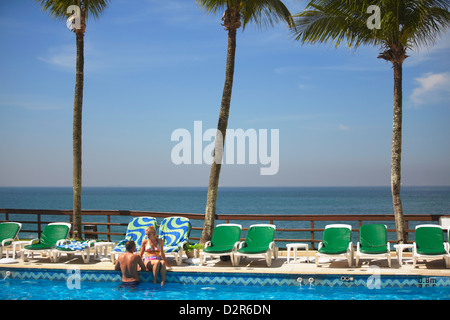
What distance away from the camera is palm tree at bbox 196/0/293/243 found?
9992 millimetres

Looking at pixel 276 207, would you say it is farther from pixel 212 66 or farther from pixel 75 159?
pixel 75 159

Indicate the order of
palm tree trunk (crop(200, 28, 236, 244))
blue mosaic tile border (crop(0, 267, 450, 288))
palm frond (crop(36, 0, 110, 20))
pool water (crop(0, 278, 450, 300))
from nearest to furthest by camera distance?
pool water (crop(0, 278, 450, 300)), blue mosaic tile border (crop(0, 267, 450, 288)), palm tree trunk (crop(200, 28, 236, 244)), palm frond (crop(36, 0, 110, 20))

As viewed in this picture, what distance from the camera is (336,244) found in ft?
28.5

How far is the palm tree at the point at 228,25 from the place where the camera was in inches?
393

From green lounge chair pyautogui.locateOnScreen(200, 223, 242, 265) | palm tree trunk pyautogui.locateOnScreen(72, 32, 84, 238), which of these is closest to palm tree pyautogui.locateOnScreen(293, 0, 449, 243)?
green lounge chair pyautogui.locateOnScreen(200, 223, 242, 265)

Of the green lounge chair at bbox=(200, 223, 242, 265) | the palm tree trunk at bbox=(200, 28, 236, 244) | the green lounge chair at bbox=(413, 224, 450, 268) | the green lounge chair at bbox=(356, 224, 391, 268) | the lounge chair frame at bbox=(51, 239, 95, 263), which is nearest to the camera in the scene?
the green lounge chair at bbox=(413, 224, 450, 268)

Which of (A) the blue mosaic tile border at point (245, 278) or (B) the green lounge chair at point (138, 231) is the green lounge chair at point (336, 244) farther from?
(B) the green lounge chair at point (138, 231)

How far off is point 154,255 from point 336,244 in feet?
11.2

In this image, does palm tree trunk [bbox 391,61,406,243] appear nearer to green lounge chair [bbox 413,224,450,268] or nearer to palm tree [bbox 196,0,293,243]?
green lounge chair [bbox 413,224,450,268]

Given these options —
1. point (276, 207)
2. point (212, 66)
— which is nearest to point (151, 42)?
point (212, 66)

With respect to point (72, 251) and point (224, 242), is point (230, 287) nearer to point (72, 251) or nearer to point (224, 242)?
point (224, 242)

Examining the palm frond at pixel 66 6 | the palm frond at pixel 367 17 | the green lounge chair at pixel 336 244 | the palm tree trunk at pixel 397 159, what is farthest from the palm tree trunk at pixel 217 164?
the palm tree trunk at pixel 397 159

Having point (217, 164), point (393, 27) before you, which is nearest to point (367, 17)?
point (393, 27)

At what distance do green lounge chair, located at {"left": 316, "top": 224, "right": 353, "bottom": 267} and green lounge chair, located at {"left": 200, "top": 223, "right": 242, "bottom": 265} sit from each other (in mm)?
1597
